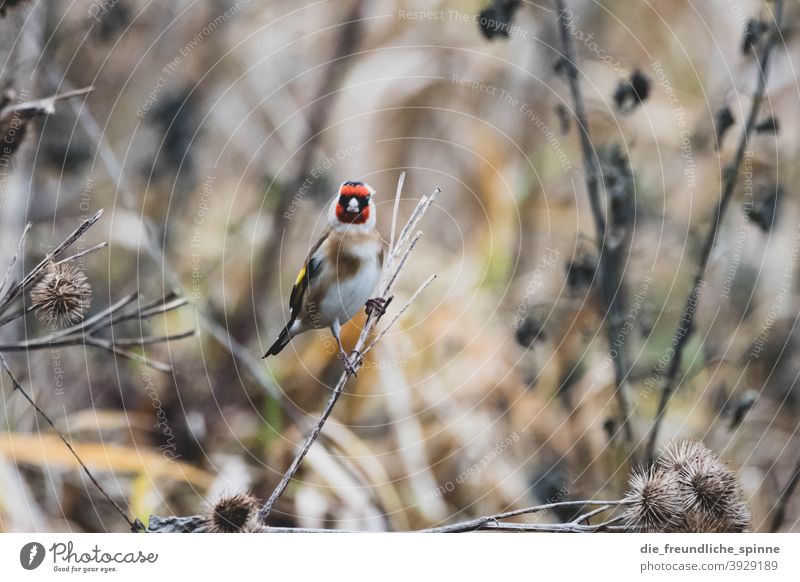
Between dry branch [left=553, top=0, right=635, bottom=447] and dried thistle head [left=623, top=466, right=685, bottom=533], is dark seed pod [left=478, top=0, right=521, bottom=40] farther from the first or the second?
dried thistle head [left=623, top=466, right=685, bottom=533]

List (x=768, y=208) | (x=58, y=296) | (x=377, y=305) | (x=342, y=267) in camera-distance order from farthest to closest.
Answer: (x=768, y=208)
(x=342, y=267)
(x=377, y=305)
(x=58, y=296)

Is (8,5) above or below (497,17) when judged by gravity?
below

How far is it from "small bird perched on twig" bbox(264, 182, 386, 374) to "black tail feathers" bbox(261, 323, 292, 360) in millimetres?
54

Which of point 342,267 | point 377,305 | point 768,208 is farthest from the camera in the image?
point 768,208

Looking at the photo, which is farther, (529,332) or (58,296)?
(529,332)

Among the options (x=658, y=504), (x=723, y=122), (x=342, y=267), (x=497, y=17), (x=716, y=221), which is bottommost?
(x=658, y=504)

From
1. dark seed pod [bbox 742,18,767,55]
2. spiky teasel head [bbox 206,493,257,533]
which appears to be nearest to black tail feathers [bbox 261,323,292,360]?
spiky teasel head [bbox 206,493,257,533]

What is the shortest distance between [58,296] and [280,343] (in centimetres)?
53

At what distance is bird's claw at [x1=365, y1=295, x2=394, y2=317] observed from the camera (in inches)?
54.1

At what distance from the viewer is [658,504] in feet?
4.86

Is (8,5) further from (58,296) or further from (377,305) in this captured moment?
(377,305)

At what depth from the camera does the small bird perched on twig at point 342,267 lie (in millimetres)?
1643

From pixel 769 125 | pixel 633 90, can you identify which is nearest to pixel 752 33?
pixel 769 125

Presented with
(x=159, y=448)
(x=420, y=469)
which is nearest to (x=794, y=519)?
(x=420, y=469)
